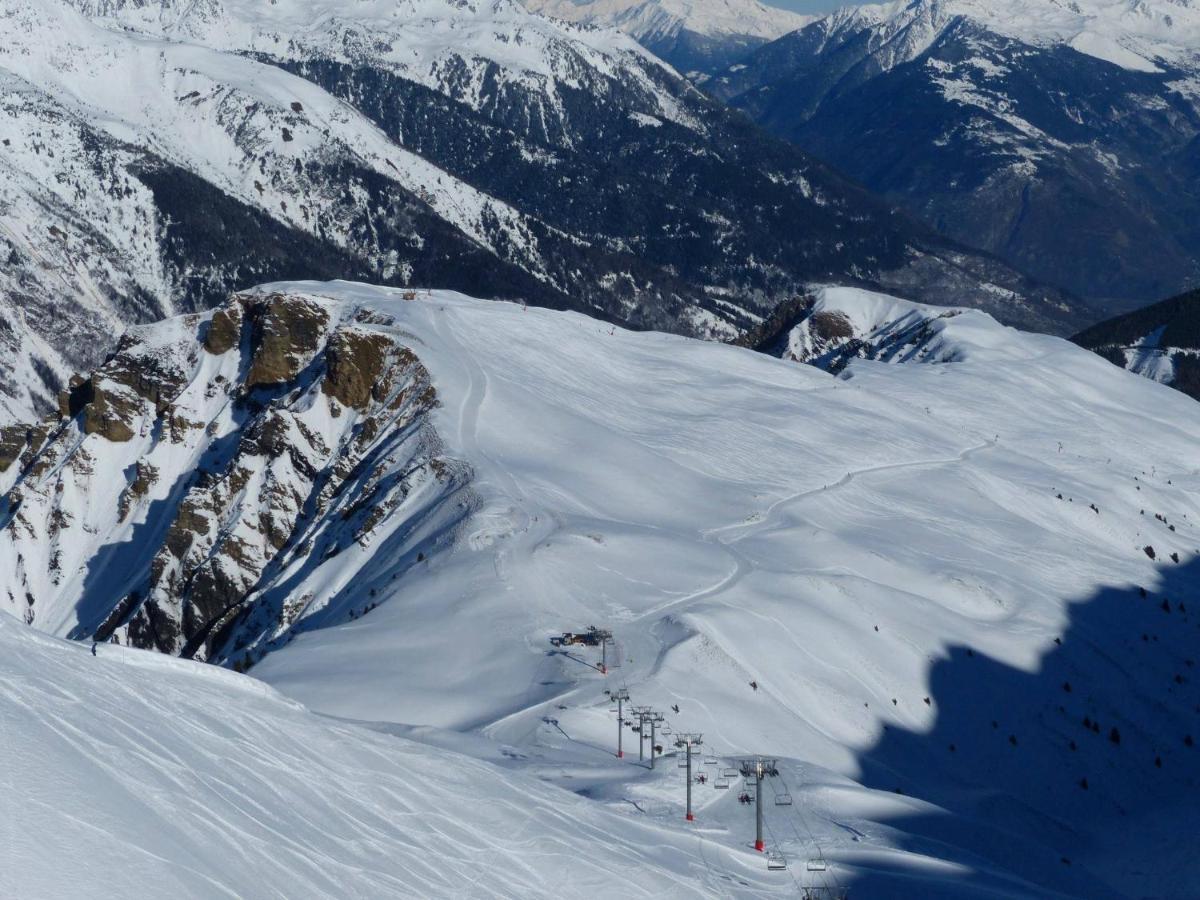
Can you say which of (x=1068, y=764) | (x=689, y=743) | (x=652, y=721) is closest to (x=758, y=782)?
(x=689, y=743)

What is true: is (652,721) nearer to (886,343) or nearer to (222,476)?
(222,476)

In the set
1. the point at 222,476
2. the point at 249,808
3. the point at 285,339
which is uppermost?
the point at 285,339

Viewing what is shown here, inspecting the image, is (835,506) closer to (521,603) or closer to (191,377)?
(521,603)

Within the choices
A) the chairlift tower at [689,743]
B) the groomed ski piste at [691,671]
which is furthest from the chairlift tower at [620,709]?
the chairlift tower at [689,743]

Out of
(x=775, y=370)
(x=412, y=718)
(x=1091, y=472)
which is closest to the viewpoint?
(x=412, y=718)

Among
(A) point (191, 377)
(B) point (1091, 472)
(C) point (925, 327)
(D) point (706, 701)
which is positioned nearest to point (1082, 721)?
(D) point (706, 701)

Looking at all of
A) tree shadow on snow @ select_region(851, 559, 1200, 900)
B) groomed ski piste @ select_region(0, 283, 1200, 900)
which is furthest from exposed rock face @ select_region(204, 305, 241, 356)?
tree shadow on snow @ select_region(851, 559, 1200, 900)

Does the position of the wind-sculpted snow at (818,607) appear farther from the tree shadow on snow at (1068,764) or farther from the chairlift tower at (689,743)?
the chairlift tower at (689,743)
